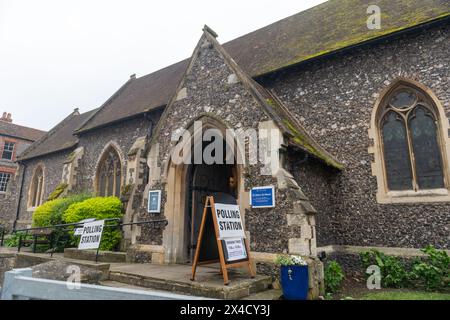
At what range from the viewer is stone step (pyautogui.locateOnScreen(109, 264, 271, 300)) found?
511cm

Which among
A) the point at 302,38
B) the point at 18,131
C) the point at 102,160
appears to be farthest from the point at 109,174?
the point at 18,131

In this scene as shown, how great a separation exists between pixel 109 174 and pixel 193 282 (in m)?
12.1

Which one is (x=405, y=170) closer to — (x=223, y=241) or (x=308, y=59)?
(x=308, y=59)

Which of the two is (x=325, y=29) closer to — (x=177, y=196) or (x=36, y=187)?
(x=177, y=196)

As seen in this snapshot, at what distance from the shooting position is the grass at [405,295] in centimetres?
587

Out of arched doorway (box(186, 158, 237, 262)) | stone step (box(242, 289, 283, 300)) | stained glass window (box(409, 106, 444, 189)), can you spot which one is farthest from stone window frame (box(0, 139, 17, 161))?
stained glass window (box(409, 106, 444, 189))

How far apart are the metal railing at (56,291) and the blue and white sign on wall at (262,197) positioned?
144 inches

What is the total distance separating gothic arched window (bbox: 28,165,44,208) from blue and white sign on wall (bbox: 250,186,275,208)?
19.1m

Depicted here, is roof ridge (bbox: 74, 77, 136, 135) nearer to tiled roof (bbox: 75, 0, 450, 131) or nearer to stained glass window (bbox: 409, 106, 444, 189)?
tiled roof (bbox: 75, 0, 450, 131)

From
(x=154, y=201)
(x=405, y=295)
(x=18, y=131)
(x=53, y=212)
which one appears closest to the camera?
(x=405, y=295)

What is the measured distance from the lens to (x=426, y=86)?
7.97 metres

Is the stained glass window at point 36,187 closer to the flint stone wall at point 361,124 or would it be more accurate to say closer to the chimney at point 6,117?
the chimney at point 6,117

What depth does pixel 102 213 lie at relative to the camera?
11883 millimetres

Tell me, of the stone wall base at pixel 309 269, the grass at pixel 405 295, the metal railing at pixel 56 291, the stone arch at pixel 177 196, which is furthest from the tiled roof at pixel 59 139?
the grass at pixel 405 295
